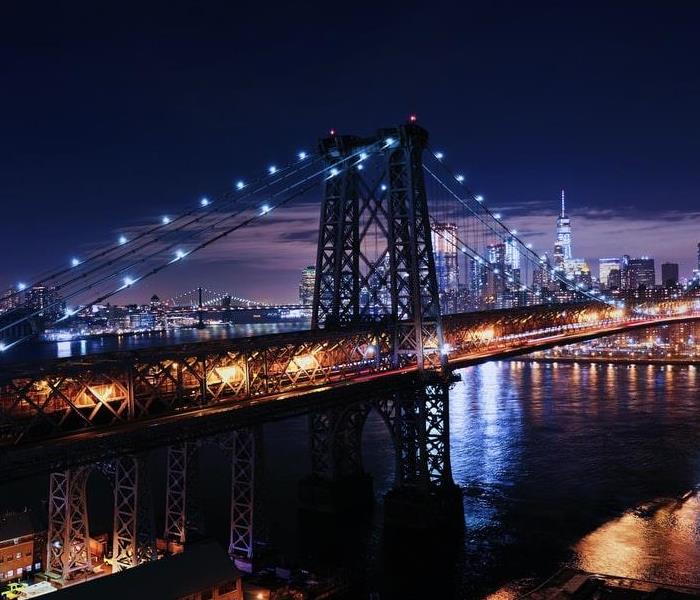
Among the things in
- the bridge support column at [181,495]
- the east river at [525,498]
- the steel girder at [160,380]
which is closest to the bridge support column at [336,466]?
the east river at [525,498]

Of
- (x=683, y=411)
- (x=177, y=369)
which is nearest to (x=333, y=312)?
(x=177, y=369)

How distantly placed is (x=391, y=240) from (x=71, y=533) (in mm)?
17962

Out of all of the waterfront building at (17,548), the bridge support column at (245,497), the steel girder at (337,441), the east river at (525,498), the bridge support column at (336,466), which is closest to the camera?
the waterfront building at (17,548)

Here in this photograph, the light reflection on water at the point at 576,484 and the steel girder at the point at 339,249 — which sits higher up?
the steel girder at the point at 339,249

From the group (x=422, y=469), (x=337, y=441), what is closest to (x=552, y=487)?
(x=422, y=469)

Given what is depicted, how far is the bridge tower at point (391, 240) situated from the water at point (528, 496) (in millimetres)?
8292

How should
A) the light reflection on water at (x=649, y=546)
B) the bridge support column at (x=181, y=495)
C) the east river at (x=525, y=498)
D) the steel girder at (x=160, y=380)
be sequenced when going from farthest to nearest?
the east river at (x=525, y=498) < the light reflection on water at (x=649, y=546) < the bridge support column at (x=181, y=495) < the steel girder at (x=160, y=380)

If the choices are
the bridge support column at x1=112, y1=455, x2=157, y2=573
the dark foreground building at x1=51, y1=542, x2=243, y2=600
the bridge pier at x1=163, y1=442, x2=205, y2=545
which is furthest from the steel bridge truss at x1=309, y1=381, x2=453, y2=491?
the dark foreground building at x1=51, y1=542, x2=243, y2=600

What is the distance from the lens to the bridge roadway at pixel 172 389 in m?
19.0

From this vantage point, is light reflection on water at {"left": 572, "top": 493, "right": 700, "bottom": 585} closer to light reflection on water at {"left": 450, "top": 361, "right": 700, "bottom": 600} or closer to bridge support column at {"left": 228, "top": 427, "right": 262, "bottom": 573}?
light reflection on water at {"left": 450, "top": 361, "right": 700, "bottom": 600}

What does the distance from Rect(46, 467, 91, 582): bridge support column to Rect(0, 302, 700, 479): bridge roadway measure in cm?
409

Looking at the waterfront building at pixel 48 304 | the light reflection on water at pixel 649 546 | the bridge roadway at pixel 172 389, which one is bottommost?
the light reflection on water at pixel 649 546

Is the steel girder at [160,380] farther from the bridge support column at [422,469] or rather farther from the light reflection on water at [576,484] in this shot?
the light reflection on water at [576,484]

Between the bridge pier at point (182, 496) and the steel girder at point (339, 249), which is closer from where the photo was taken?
the bridge pier at point (182, 496)
